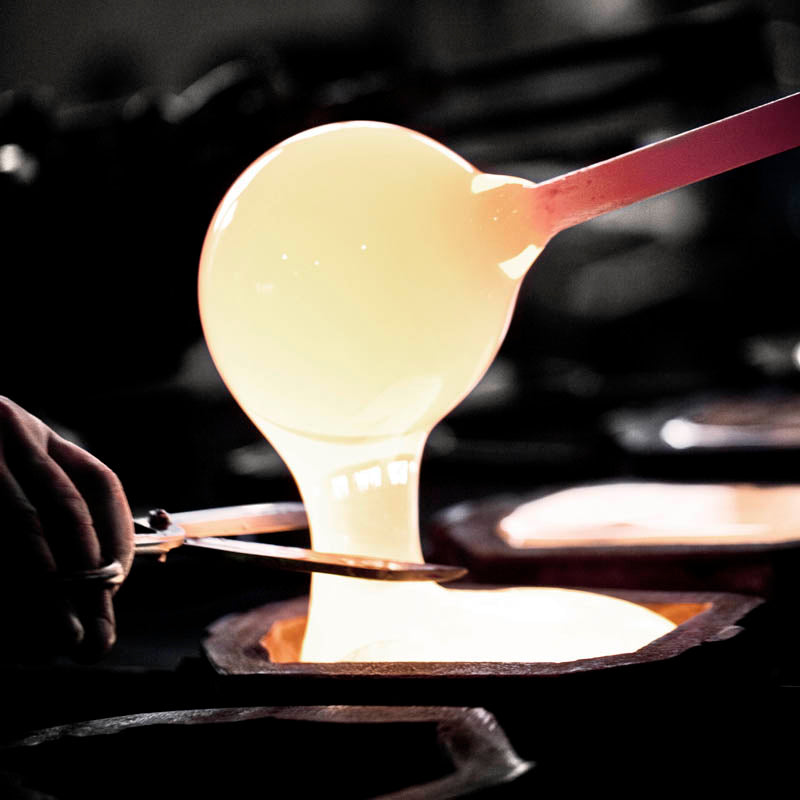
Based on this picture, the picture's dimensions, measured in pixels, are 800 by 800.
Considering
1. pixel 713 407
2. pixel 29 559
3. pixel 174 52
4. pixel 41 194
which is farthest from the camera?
pixel 174 52

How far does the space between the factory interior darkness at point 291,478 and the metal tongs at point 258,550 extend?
0.04 feet

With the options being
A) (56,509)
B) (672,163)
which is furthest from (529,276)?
(56,509)

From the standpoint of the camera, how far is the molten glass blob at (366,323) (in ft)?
1.40

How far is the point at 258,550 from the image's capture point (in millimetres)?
421

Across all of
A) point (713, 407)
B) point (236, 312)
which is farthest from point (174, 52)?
point (236, 312)

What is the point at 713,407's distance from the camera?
125cm

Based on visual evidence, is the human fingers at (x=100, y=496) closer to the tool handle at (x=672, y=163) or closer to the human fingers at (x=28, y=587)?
the human fingers at (x=28, y=587)

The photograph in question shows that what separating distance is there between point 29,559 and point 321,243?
0.17 metres

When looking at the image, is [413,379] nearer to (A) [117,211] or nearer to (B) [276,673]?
(B) [276,673]

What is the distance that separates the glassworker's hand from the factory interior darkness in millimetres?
42

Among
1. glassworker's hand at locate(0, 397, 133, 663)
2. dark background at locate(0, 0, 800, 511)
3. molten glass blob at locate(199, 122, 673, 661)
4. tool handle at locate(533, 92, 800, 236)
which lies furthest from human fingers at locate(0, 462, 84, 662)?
dark background at locate(0, 0, 800, 511)

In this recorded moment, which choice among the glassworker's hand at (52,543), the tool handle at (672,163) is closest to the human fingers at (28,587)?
the glassworker's hand at (52,543)

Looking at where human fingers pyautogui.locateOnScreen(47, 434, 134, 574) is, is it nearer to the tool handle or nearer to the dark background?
the tool handle

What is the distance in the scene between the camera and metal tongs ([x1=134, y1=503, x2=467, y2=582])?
407mm
